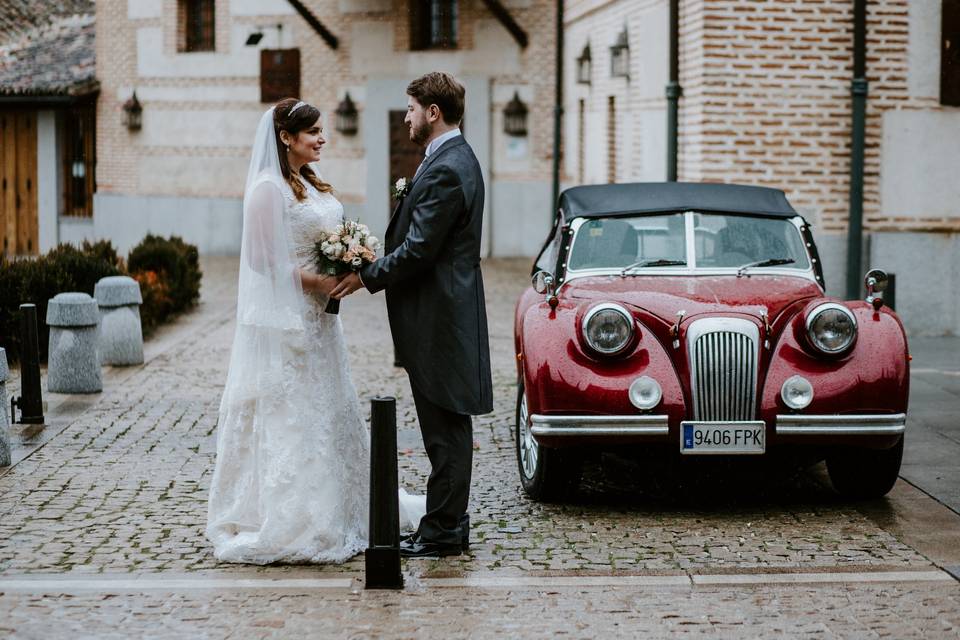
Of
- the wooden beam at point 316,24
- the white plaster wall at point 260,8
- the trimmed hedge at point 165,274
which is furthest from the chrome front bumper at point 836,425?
the white plaster wall at point 260,8

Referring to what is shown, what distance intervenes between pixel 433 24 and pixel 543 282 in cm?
1848

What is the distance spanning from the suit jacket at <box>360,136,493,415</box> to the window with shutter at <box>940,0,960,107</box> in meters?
9.46

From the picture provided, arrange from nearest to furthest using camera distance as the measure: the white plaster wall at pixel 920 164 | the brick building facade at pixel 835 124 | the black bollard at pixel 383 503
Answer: the black bollard at pixel 383 503
the brick building facade at pixel 835 124
the white plaster wall at pixel 920 164

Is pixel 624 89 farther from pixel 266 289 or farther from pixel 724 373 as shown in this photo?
pixel 266 289

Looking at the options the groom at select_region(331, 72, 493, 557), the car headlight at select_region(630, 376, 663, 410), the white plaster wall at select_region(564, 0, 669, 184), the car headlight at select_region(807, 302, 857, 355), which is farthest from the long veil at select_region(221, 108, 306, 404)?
the white plaster wall at select_region(564, 0, 669, 184)

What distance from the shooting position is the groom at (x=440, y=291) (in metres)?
6.16

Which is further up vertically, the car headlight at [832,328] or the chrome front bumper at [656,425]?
the car headlight at [832,328]

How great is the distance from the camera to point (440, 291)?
624 cm

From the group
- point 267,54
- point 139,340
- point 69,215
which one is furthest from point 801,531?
point 69,215

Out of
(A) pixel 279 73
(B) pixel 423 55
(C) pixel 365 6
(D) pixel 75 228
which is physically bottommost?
(D) pixel 75 228

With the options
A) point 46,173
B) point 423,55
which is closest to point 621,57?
point 423,55

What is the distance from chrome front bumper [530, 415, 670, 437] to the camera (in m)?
6.91

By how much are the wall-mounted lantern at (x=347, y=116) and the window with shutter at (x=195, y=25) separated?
124 inches

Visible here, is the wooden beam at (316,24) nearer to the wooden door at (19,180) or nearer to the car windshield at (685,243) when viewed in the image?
the wooden door at (19,180)
